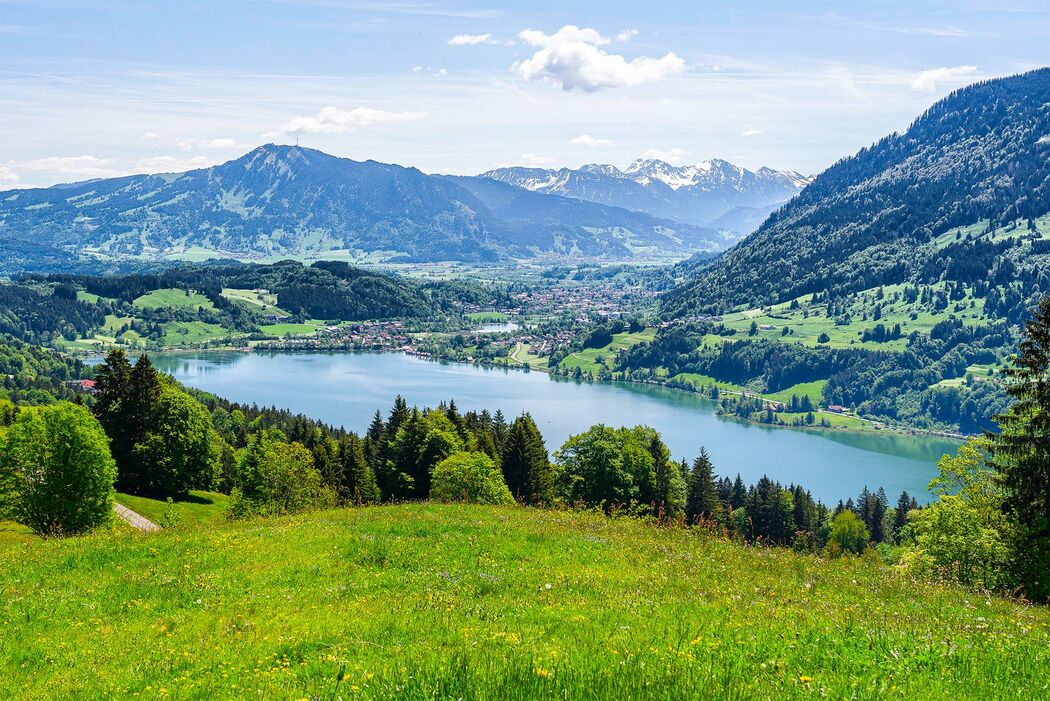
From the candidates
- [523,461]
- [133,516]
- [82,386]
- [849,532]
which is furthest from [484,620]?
[82,386]

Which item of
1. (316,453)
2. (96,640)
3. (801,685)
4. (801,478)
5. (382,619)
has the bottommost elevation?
→ (801,478)

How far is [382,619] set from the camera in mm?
10273

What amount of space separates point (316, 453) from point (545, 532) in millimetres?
59127

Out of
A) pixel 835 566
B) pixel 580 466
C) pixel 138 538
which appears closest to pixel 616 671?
pixel 835 566

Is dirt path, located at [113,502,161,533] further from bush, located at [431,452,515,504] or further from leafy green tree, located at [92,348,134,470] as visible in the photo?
bush, located at [431,452,515,504]

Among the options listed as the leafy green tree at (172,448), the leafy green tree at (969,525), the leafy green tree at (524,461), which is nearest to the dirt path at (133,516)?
the leafy green tree at (172,448)

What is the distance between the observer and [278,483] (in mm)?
56438

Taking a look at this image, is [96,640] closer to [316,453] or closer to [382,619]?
[382,619]

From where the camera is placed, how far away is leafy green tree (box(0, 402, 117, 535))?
3631 centimetres

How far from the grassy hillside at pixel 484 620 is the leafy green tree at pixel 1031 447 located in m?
10.8

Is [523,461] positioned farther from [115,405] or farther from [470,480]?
[115,405]

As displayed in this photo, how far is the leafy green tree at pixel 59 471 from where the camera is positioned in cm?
3631

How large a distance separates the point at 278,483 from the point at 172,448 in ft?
46.9

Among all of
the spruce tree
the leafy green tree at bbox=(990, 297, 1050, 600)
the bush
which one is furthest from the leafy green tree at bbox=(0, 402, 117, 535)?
the leafy green tree at bbox=(990, 297, 1050, 600)
